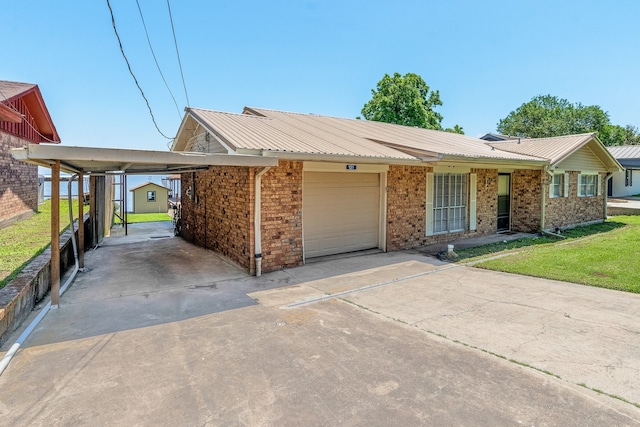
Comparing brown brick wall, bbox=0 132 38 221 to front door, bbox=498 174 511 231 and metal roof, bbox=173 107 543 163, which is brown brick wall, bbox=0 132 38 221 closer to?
metal roof, bbox=173 107 543 163

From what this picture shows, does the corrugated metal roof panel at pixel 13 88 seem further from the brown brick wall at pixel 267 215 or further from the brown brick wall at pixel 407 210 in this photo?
the brown brick wall at pixel 407 210

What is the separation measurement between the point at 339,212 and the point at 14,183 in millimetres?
9883

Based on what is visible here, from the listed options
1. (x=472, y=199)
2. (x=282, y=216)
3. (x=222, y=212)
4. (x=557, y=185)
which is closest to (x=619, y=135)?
(x=557, y=185)

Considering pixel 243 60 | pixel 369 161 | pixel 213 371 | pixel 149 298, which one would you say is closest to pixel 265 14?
pixel 243 60

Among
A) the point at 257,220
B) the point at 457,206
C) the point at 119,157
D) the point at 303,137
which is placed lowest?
the point at 257,220

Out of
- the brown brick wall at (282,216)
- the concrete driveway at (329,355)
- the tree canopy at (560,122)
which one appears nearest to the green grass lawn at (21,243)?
the concrete driveway at (329,355)

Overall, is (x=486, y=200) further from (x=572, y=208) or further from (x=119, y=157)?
(x=119, y=157)

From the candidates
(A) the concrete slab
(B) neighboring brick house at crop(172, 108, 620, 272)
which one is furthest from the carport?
(A) the concrete slab

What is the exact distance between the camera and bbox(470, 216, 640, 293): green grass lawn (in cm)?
677

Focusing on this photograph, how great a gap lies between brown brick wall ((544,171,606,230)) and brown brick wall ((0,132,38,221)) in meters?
15.9

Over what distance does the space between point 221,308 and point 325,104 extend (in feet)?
78.9

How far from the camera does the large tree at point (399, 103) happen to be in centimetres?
3231

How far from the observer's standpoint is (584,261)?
814 centimetres

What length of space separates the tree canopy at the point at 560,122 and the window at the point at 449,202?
39.0m
